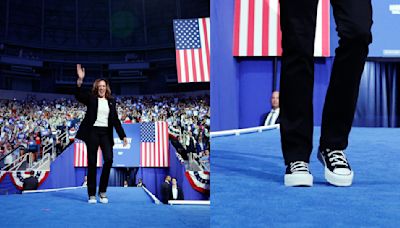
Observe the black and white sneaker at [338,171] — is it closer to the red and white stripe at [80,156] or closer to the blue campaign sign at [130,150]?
the blue campaign sign at [130,150]

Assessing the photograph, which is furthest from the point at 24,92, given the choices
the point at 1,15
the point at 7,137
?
the point at 7,137

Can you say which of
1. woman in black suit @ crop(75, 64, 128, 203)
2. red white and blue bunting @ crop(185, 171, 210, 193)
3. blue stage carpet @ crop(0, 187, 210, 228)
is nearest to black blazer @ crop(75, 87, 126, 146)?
woman in black suit @ crop(75, 64, 128, 203)

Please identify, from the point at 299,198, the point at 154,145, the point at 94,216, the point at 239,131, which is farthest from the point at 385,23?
the point at 154,145

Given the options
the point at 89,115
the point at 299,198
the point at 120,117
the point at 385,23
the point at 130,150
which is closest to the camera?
the point at 299,198

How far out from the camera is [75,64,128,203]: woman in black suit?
2.01 meters

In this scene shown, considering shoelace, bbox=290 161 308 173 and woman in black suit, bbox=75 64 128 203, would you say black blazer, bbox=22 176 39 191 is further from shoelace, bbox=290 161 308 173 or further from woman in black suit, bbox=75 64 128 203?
shoelace, bbox=290 161 308 173

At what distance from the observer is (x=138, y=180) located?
6.45 m

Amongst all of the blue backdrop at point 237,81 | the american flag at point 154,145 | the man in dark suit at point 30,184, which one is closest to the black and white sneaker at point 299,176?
the blue backdrop at point 237,81

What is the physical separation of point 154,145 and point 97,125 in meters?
4.34

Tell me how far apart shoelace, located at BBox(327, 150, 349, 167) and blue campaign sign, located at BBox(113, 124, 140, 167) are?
5.26 metres

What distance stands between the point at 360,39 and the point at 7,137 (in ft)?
23.3

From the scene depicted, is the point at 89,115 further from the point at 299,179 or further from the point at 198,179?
the point at 198,179

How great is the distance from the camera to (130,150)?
632cm

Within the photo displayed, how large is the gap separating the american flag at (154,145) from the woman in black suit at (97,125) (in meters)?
3.76
